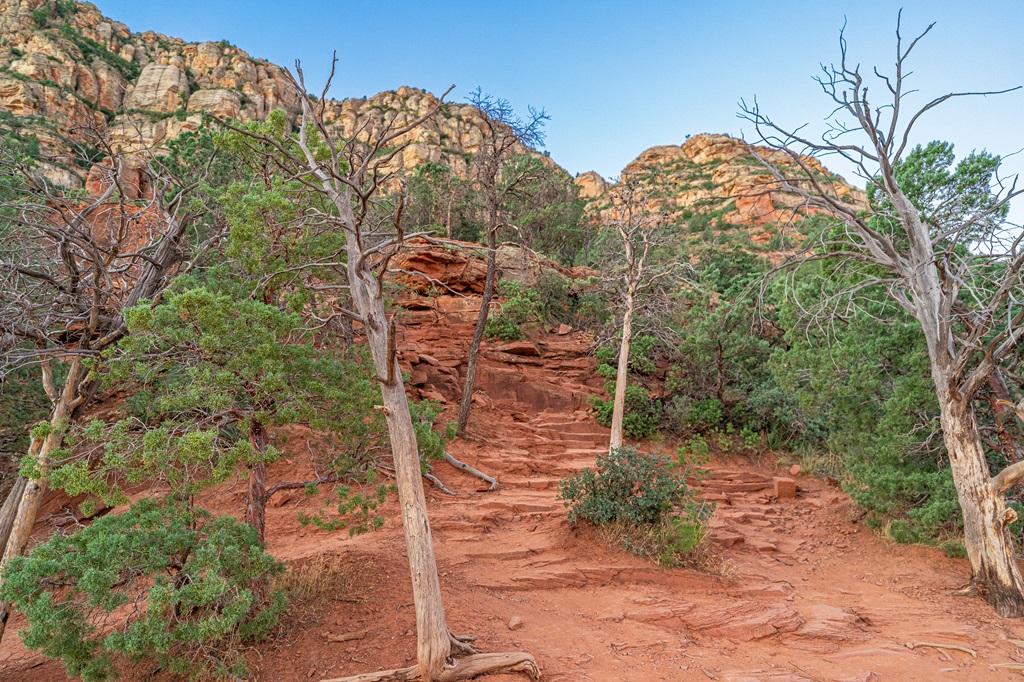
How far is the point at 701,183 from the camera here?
49.7 meters

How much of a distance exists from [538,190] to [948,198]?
63.4 feet

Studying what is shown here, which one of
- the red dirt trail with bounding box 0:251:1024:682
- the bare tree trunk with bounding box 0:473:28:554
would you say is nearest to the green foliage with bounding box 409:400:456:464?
the red dirt trail with bounding box 0:251:1024:682

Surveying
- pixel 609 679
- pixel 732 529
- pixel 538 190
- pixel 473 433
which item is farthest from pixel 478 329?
pixel 538 190

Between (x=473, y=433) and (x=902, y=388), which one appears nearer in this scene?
(x=902, y=388)

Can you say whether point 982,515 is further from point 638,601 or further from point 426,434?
point 426,434

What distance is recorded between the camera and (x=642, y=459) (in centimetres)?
913

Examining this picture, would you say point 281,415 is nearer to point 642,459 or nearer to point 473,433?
point 642,459

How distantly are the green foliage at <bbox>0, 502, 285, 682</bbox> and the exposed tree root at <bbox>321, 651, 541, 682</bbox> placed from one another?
130cm

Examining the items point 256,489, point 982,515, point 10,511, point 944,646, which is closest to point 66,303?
point 10,511

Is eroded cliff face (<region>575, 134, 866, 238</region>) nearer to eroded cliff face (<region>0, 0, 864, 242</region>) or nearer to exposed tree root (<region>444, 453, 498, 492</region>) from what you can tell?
eroded cliff face (<region>0, 0, 864, 242</region>)

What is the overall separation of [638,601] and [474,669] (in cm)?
309

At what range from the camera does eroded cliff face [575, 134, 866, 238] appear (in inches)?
1550

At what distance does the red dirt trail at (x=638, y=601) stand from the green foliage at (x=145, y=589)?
76cm

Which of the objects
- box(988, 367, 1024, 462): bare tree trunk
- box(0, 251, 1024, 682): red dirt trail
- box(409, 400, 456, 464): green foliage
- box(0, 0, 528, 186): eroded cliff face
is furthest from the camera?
box(0, 0, 528, 186): eroded cliff face
